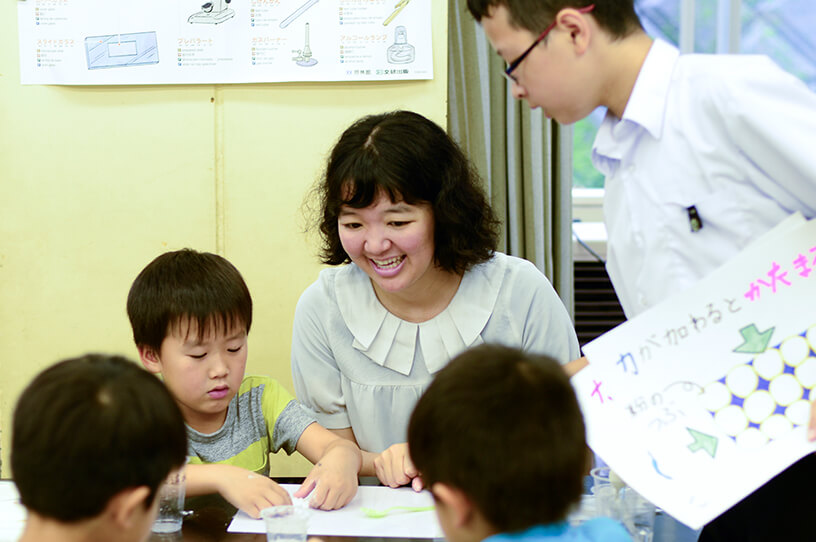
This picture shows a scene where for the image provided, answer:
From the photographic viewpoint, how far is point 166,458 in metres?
0.96

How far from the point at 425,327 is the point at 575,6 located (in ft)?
2.85

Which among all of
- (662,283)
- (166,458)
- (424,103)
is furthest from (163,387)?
(424,103)

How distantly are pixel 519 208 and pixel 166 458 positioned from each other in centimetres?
236

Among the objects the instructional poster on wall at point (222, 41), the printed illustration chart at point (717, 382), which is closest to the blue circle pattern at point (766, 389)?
the printed illustration chart at point (717, 382)

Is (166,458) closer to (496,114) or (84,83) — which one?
(84,83)

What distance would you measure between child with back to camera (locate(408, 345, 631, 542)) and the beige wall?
1585 millimetres

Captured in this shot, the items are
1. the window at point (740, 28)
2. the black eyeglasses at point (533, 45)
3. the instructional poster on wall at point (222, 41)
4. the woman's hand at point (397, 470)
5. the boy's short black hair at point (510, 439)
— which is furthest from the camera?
the window at point (740, 28)

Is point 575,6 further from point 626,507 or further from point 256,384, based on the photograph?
point 256,384

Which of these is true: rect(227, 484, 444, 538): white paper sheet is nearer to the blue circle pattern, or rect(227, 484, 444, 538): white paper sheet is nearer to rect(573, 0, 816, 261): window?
the blue circle pattern

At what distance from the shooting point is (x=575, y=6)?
1113mm

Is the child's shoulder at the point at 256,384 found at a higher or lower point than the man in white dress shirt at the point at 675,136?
lower

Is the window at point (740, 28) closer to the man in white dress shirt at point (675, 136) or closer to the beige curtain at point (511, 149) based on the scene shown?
the beige curtain at point (511, 149)

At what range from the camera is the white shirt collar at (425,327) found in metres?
1.79

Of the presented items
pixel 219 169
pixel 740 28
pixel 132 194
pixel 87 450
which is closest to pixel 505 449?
pixel 87 450
